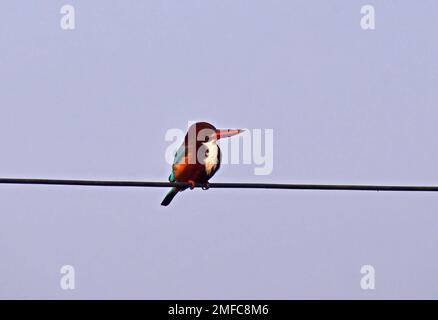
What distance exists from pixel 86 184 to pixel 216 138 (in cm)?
198

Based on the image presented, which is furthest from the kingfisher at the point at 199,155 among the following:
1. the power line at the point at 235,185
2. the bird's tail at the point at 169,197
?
the power line at the point at 235,185

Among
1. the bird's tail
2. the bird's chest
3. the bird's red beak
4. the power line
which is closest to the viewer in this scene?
the power line

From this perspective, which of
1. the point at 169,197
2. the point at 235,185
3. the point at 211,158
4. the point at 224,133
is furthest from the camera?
the point at 169,197

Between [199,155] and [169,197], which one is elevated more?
[199,155]

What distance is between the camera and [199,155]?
20.4 ft

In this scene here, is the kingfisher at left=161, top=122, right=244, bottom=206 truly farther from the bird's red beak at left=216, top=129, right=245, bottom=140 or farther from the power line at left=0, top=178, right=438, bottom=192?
the power line at left=0, top=178, right=438, bottom=192

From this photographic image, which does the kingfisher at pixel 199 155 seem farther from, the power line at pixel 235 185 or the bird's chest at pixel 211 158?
the power line at pixel 235 185

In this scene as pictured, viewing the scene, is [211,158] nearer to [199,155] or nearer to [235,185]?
[199,155]

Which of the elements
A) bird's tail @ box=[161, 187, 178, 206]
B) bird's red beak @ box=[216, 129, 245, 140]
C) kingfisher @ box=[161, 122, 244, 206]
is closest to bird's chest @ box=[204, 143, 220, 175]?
kingfisher @ box=[161, 122, 244, 206]

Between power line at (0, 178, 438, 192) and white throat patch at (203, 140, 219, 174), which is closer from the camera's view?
power line at (0, 178, 438, 192)

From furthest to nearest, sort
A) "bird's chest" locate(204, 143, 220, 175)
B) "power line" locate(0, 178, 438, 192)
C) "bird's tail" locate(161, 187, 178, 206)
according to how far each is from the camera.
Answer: "bird's tail" locate(161, 187, 178, 206) < "bird's chest" locate(204, 143, 220, 175) < "power line" locate(0, 178, 438, 192)

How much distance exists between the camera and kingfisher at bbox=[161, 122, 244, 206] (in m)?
6.17

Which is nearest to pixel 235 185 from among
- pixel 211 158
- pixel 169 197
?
pixel 211 158

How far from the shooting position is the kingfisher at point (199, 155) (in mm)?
6172
